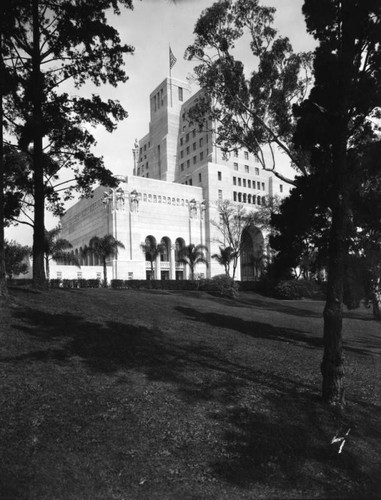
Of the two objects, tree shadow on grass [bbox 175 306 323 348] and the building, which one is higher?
the building

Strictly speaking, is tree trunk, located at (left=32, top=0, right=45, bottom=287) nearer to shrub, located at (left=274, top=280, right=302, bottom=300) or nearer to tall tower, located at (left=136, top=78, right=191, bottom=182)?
shrub, located at (left=274, top=280, right=302, bottom=300)

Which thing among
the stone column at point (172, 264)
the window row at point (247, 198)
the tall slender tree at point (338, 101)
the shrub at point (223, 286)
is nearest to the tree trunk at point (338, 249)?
the tall slender tree at point (338, 101)

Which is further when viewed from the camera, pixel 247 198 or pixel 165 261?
pixel 247 198

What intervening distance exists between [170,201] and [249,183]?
19.5 m

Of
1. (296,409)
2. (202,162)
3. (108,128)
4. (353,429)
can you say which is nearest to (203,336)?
(296,409)

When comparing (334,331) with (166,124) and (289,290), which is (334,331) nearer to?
(289,290)

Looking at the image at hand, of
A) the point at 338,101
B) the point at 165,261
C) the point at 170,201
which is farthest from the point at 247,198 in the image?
the point at 338,101

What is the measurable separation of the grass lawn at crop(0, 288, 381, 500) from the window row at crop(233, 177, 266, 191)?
3013 inches

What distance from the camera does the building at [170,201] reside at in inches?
2763

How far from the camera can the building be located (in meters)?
70.2

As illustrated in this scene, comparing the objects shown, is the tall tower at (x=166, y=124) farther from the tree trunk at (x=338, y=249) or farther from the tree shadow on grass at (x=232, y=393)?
the tree trunk at (x=338, y=249)

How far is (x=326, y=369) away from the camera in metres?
7.75

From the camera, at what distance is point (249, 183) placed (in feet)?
289

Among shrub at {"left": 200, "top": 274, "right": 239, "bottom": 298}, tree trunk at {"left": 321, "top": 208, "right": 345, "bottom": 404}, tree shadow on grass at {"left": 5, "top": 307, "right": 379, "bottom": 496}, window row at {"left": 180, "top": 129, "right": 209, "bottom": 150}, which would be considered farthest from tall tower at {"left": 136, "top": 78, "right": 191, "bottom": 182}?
tree trunk at {"left": 321, "top": 208, "right": 345, "bottom": 404}
